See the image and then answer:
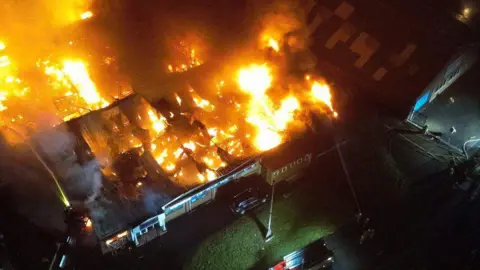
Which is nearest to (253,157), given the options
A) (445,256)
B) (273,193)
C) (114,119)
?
(273,193)

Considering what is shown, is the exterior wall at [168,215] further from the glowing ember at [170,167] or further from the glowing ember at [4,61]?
the glowing ember at [4,61]

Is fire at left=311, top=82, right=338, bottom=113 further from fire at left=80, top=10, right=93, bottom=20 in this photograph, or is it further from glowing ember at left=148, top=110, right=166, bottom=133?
fire at left=80, top=10, right=93, bottom=20

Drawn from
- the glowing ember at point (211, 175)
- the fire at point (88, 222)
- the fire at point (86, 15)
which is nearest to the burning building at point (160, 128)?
the glowing ember at point (211, 175)

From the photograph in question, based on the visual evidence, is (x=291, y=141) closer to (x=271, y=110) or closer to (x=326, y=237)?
(x=271, y=110)

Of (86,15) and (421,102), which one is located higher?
(86,15)

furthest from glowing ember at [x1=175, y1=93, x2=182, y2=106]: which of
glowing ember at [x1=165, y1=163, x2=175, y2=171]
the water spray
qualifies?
the water spray

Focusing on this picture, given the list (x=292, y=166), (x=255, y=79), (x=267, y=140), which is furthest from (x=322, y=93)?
(x=292, y=166)

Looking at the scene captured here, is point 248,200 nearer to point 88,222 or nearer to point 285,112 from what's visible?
point 285,112
